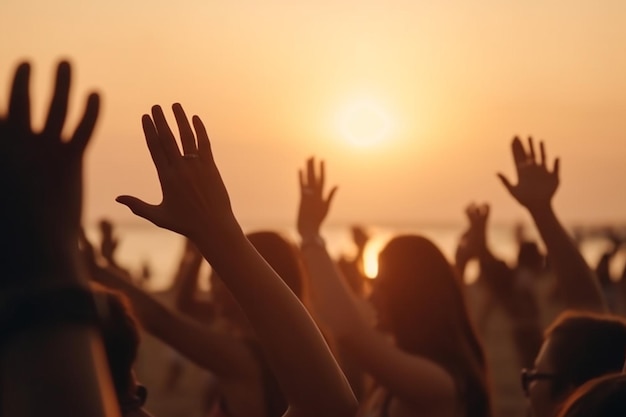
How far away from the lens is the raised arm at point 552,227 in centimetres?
412

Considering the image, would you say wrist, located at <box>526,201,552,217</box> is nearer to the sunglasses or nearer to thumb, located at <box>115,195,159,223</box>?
the sunglasses

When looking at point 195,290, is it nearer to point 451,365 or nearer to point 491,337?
point 451,365

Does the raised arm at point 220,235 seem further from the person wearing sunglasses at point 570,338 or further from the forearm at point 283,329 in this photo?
the person wearing sunglasses at point 570,338

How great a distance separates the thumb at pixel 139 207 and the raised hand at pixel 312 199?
94.8 inches

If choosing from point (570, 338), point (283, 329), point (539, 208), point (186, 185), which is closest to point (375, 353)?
point (570, 338)

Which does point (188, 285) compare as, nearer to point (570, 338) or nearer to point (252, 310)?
point (570, 338)

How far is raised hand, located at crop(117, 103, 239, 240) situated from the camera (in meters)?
1.96

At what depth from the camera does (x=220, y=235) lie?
78.1 inches

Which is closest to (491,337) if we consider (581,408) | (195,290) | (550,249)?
(195,290)

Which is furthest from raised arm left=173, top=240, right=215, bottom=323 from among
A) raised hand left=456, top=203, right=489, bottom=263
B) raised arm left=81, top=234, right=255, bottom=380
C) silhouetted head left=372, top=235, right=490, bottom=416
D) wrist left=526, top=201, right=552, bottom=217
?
wrist left=526, top=201, right=552, bottom=217

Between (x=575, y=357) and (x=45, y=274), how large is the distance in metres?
2.32

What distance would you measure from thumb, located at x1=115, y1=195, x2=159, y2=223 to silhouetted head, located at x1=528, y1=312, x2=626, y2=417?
5.98ft

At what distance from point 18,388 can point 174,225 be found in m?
0.62

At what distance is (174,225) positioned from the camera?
199 cm
